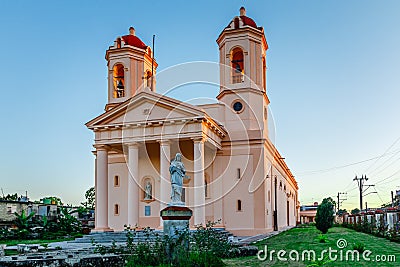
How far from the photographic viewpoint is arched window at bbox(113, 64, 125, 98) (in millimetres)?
35906

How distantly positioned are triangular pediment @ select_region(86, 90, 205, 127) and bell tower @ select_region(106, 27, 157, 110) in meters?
5.98

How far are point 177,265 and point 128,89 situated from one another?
25.0 metres

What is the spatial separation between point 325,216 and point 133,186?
39.0 feet

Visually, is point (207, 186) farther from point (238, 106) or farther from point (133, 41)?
point (133, 41)

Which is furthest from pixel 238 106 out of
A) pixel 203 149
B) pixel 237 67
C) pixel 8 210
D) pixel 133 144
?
pixel 8 210

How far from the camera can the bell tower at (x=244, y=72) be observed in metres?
32.3

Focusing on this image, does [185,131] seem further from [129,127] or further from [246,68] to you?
[246,68]

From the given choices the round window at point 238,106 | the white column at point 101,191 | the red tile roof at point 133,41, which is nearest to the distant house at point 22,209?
the white column at point 101,191

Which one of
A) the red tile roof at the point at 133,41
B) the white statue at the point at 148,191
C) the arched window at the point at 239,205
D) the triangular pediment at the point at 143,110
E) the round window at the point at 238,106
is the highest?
the red tile roof at the point at 133,41

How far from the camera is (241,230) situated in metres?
30.7

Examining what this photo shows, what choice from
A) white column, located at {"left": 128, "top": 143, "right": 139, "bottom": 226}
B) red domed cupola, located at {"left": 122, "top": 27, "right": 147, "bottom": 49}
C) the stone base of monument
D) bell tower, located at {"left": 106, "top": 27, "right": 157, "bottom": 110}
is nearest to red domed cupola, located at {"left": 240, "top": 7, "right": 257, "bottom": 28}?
bell tower, located at {"left": 106, "top": 27, "right": 157, "bottom": 110}

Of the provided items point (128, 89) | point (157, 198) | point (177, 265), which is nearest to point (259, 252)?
point (177, 265)

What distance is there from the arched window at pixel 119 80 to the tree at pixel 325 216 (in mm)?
17029

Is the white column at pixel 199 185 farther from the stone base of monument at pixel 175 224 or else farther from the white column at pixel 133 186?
the stone base of monument at pixel 175 224
